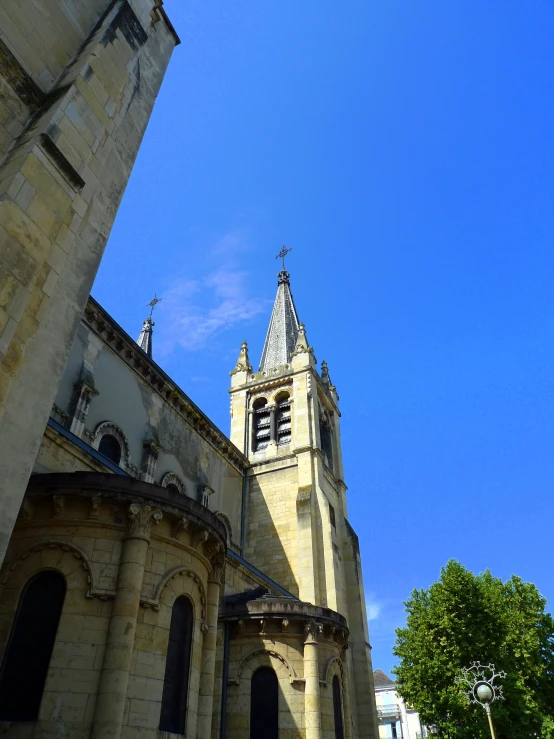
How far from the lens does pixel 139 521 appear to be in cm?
1015

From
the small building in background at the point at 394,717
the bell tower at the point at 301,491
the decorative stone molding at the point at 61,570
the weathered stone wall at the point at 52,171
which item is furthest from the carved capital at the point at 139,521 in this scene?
the small building in background at the point at 394,717

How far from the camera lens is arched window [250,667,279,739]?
13328 millimetres

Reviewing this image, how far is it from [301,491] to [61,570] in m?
Answer: 17.6

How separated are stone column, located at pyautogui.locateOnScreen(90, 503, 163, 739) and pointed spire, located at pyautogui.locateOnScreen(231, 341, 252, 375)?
912 inches

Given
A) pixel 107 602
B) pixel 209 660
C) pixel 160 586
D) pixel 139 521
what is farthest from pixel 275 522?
pixel 107 602

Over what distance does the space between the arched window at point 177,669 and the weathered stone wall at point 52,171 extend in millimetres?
5316

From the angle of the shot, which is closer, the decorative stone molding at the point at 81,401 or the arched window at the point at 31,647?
the arched window at the point at 31,647

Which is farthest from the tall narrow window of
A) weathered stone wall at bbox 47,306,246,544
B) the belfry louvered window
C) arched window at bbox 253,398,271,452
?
weathered stone wall at bbox 47,306,246,544

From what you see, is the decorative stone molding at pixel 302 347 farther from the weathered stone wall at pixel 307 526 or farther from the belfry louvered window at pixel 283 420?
the belfry louvered window at pixel 283 420

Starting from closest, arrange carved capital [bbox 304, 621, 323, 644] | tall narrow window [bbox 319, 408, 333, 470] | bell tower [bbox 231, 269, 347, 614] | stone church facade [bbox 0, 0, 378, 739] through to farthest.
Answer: stone church facade [bbox 0, 0, 378, 739] → carved capital [bbox 304, 621, 323, 644] → bell tower [bbox 231, 269, 347, 614] → tall narrow window [bbox 319, 408, 333, 470]

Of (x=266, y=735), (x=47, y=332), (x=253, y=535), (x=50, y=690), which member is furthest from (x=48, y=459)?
(x=253, y=535)

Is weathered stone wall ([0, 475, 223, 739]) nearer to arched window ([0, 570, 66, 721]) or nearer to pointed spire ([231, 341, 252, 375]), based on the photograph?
arched window ([0, 570, 66, 721])

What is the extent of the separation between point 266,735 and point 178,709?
14.6 feet

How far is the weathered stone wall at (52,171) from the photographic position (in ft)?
22.7
